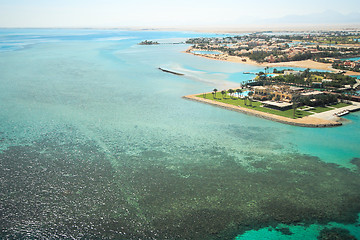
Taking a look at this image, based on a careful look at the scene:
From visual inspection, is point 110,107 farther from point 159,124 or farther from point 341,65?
point 341,65

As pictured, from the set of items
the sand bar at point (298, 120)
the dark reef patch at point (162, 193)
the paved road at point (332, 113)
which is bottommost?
the dark reef patch at point (162, 193)

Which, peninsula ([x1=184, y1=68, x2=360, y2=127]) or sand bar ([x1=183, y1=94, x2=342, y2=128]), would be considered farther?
peninsula ([x1=184, y1=68, x2=360, y2=127])

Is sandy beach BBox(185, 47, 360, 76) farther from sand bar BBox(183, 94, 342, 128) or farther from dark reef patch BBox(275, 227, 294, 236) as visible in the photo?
dark reef patch BBox(275, 227, 294, 236)

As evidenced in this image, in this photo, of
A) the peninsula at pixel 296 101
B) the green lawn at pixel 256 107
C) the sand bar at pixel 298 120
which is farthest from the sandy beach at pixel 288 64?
the sand bar at pixel 298 120

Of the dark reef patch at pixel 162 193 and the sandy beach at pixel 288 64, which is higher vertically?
the sandy beach at pixel 288 64

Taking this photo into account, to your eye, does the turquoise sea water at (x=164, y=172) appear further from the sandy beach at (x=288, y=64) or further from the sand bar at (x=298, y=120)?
the sandy beach at (x=288, y=64)

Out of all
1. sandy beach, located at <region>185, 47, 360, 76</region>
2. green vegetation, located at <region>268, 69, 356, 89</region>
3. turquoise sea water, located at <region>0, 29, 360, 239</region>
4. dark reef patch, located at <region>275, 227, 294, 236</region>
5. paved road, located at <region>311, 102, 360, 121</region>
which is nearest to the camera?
dark reef patch, located at <region>275, 227, 294, 236</region>

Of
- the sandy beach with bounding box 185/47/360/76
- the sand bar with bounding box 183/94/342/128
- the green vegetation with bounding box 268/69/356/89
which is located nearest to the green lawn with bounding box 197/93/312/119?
the sand bar with bounding box 183/94/342/128
